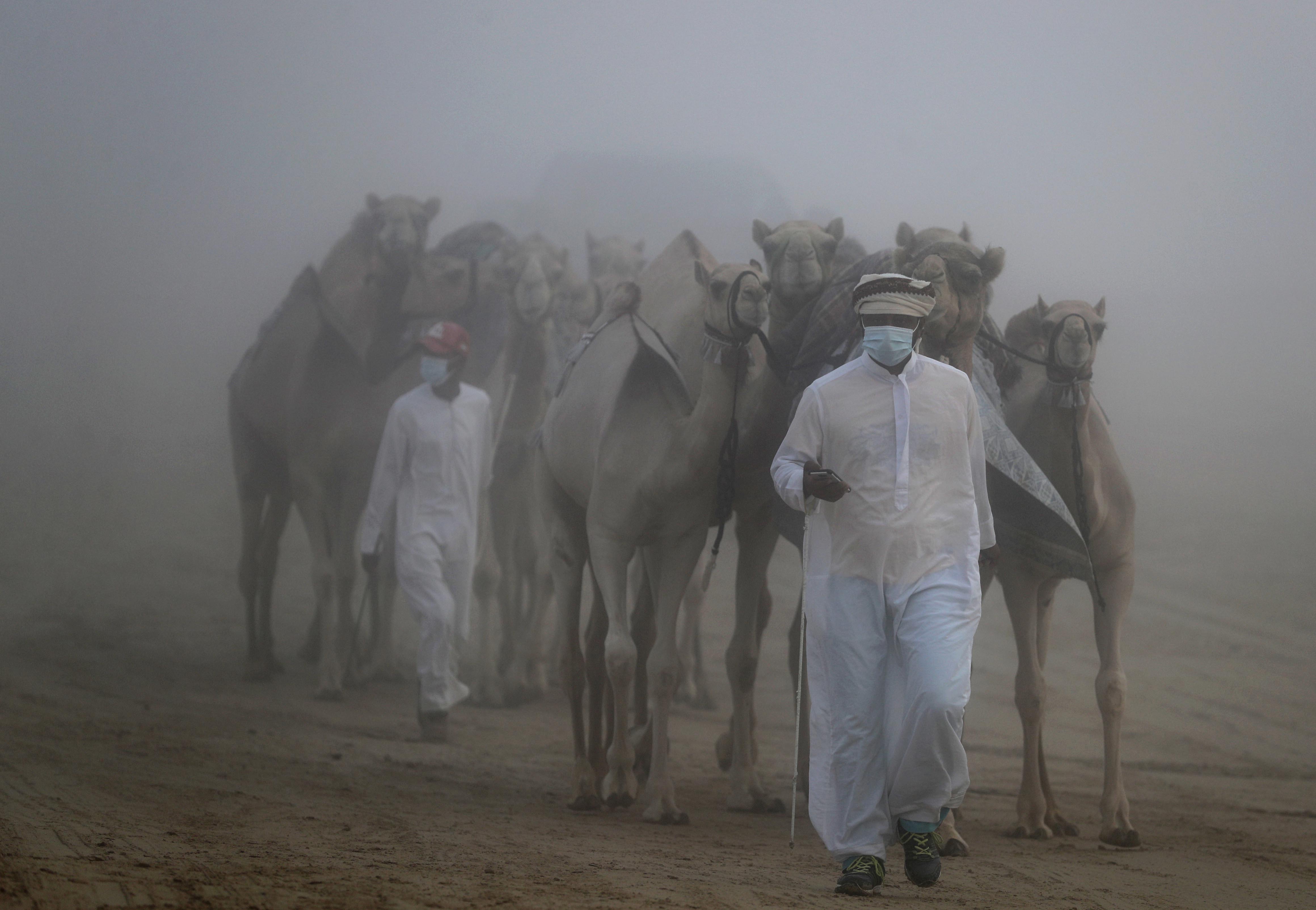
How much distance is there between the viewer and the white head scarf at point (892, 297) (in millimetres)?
5422

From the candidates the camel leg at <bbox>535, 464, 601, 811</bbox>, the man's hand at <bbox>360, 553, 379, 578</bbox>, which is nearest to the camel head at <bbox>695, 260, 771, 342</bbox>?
the camel leg at <bbox>535, 464, 601, 811</bbox>

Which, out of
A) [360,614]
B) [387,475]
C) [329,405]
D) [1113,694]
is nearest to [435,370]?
[387,475]

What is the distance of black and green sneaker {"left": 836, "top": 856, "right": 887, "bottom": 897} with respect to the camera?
4.95m

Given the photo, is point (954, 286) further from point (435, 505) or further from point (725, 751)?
point (435, 505)

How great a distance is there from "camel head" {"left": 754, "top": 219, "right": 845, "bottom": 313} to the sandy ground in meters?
2.54

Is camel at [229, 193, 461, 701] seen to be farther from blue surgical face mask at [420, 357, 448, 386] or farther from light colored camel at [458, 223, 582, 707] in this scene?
blue surgical face mask at [420, 357, 448, 386]

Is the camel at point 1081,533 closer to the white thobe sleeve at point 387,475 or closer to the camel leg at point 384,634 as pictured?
the white thobe sleeve at point 387,475

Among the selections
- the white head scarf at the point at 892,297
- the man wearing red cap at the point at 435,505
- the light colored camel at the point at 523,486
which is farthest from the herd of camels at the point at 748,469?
the light colored camel at the point at 523,486

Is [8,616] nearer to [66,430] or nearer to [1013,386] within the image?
[66,430]

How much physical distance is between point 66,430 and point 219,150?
3.97m

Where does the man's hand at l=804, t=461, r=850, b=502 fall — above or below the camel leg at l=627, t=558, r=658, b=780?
above

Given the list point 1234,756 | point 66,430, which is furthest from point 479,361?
point 66,430

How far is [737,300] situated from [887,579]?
5.77 feet

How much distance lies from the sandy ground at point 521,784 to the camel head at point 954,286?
2.20m
